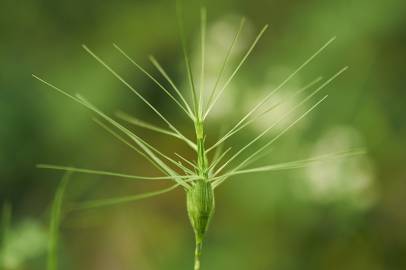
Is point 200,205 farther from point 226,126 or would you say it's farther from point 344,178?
point 226,126

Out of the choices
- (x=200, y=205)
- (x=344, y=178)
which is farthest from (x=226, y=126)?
(x=200, y=205)

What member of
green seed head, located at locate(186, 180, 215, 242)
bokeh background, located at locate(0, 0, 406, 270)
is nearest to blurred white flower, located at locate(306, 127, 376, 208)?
bokeh background, located at locate(0, 0, 406, 270)

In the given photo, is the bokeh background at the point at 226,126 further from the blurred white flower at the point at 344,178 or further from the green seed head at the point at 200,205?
the green seed head at the point at 200,205

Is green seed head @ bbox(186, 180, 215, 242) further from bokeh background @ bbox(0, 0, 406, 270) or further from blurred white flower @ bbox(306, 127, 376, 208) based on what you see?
blurred white flower @ bbox(306, 127, 376, 208)

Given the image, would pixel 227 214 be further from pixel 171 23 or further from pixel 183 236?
pixel 171 23

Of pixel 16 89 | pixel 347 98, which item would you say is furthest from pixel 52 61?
pixel 347 98

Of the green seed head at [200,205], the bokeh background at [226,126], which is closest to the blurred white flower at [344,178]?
the bokeh background at [226,126]
